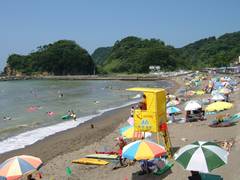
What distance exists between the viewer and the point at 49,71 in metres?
161

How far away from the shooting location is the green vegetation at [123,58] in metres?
137

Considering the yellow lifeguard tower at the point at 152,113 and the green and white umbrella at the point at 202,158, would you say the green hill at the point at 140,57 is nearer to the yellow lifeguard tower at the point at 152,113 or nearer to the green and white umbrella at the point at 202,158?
the yellow lifeguard tower at the point at 152,113

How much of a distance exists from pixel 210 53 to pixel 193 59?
14.0 m

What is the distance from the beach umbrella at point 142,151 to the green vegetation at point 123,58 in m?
113

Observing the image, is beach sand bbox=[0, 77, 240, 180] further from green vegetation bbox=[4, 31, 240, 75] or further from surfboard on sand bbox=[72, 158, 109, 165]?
green vegetation bbox=[4, 31, 240, 75]

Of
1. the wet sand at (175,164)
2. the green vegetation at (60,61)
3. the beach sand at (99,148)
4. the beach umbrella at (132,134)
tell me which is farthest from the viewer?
the green vegetation at (60,61)

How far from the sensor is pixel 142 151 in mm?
9977

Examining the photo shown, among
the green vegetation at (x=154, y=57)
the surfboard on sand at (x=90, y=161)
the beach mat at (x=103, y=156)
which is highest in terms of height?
the green vegetation at (x=154, y=57)

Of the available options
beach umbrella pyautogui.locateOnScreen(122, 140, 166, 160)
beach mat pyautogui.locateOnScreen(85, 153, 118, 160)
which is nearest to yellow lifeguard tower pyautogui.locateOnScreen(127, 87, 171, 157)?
beach umbrella pyautogui.locateOnScreen(122, 140, 166, 160)

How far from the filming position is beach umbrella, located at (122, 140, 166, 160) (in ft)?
32.3

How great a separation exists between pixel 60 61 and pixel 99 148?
5710 inches

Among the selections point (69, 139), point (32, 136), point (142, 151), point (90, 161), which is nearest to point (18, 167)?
point (142, 151)

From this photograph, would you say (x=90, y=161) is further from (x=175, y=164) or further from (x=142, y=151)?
(x=142, y=151)

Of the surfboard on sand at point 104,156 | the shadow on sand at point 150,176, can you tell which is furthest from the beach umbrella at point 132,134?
the shadow on sand at point 150,176
